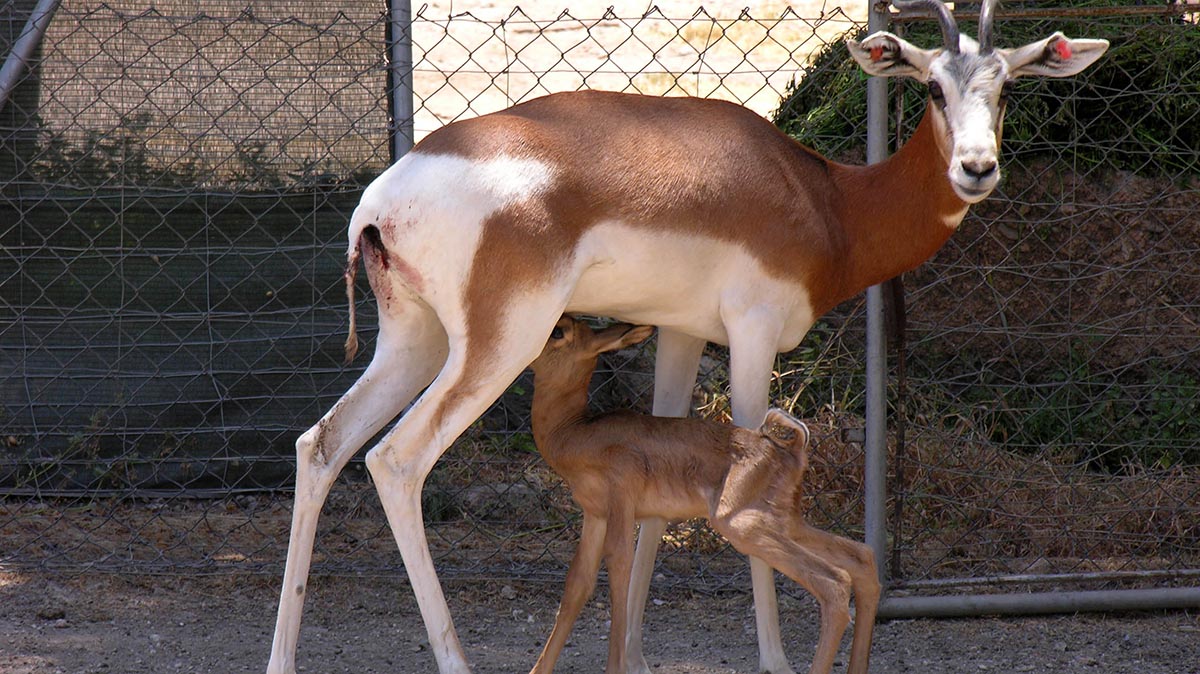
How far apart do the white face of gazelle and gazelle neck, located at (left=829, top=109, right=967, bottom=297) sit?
0.23 m

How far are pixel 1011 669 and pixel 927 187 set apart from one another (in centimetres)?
179

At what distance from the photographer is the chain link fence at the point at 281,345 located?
6.21m

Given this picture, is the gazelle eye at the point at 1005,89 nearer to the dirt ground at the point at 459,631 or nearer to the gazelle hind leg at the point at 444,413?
the gazelle hind leg at the point at 444,413

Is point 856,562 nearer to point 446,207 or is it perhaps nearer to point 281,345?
point 446,207

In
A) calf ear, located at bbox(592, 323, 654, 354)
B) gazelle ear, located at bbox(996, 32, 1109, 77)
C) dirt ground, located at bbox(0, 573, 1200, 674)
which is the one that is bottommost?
dirt ground, located at bbox(0, 573, 1200, 674)

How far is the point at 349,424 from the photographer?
4.68 metres

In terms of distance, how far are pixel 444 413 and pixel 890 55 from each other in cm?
183

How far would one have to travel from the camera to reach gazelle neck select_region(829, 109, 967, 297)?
4711 millimetres

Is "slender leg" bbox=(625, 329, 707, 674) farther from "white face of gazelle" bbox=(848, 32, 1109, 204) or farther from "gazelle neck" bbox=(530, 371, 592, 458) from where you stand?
"white face of gazelle" bbox=(848, 32, 1109, 204)

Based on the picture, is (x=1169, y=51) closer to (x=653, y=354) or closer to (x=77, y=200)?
(x=653, y=354)

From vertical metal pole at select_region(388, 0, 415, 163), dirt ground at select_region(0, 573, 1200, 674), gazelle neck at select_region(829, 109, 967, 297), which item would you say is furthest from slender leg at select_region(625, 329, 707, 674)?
vertical metal pole at select_region(388, 0, 415, 163)

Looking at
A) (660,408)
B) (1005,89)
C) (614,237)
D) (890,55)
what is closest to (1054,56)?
(1005,89)

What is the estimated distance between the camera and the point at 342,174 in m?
6.35

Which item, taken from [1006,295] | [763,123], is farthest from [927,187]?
[1006,295]
